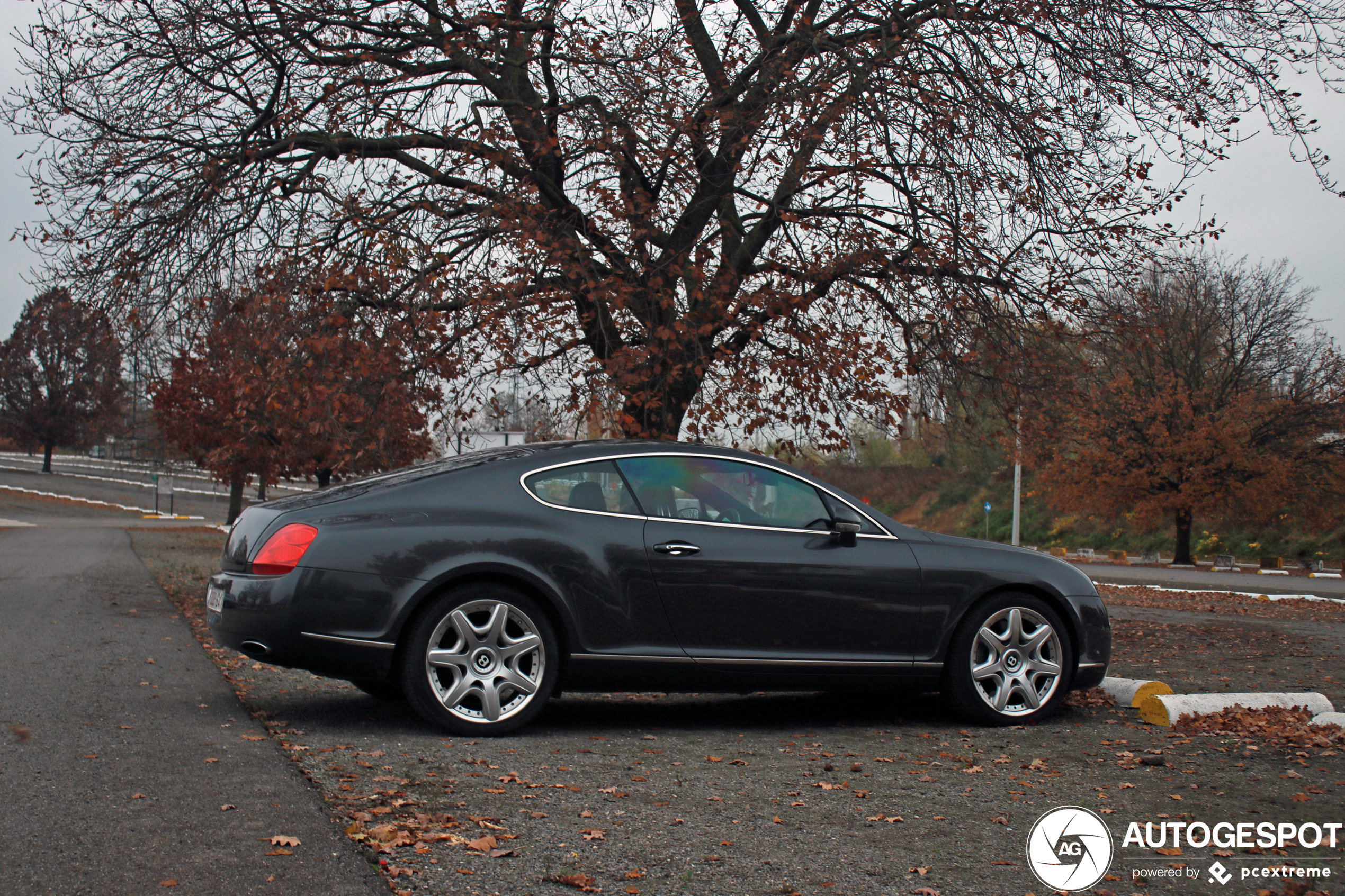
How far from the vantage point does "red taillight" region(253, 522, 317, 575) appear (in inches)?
210

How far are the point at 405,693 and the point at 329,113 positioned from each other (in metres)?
7.98

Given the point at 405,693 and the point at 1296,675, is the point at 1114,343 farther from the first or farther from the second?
the point at 405,693

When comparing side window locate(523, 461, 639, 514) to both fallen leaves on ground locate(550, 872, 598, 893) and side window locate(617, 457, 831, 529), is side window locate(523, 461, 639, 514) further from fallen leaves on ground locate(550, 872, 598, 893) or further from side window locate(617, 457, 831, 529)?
fallen leaves on ground locate(550, 872, 598, 893)

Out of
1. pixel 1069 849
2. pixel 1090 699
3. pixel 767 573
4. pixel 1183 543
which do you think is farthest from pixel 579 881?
pixel 1183 543

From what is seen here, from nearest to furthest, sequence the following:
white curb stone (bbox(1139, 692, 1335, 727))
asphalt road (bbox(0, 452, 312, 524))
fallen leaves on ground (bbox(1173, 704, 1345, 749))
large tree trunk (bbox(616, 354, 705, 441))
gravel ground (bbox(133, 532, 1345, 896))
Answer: gravel ground (bbox(133, 532, 1345, 896)) < fallen leaves on ground (bbox(1173, 704, 1345, 749)) < white curb stone (bbox(1139, 692, 1335, 727)) < large tree trunk (bbox(616, 354, 705, 441)) < asphalt road (bbox(0, 452, 312, 524))

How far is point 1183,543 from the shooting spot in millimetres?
37062

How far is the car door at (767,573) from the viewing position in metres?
5.77

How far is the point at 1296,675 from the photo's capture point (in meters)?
8.85

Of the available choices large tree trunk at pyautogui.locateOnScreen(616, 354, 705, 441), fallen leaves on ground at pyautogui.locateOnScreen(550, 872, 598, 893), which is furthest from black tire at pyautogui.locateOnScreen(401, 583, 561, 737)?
large tree trunk at pyautogui.locateOnScreen(616, 354, 705, 441)

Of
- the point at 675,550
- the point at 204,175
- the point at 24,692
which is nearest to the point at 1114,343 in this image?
the point at 675,550

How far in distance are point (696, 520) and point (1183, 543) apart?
35281 millimetres

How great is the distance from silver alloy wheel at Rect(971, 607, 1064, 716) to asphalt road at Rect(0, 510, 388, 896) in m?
3.57

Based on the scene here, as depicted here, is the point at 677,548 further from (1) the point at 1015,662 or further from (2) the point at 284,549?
(1) the point at 1015,662

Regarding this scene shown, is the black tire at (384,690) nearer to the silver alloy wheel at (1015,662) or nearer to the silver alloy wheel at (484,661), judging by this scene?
the silver alloy wheel at (484,661)
